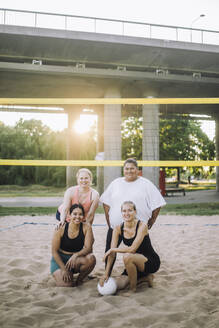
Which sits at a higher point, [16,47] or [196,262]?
[16,47]

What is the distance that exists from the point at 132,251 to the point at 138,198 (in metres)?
0.43

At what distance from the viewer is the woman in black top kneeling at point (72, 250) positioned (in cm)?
221

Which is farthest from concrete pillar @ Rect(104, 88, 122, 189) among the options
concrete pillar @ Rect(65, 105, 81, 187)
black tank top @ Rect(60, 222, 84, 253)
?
black tank top @ Rect(60, 222, 84, 253)

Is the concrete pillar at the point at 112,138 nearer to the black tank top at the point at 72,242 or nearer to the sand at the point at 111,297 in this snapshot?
the sand at the point at 111,297

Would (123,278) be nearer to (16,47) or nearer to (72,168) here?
(16,47)

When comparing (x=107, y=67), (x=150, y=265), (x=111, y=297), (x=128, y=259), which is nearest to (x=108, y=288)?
(x=111, y=297)

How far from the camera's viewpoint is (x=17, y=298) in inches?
78.8

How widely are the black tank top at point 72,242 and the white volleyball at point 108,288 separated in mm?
359

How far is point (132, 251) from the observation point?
2.08 meters

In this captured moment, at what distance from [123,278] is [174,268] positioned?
0.75m

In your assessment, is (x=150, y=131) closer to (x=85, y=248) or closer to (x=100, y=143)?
(x=100, y=143)

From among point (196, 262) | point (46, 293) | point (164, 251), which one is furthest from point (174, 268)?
point (46, 293)

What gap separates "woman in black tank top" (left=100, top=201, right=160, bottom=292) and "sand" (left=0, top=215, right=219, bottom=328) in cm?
13

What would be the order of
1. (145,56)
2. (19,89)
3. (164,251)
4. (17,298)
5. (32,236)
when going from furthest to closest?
(19,89) < (145,56) < (32,236) < (164,251) < (17,298)
